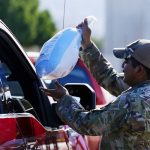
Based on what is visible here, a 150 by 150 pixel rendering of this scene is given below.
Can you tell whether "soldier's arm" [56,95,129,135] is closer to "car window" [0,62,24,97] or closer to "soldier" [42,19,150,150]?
"soldier" [42,19,150,150]

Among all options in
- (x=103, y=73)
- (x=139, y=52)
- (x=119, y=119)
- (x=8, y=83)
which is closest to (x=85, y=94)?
(x=103, y=73)

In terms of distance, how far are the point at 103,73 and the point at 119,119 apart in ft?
3.62

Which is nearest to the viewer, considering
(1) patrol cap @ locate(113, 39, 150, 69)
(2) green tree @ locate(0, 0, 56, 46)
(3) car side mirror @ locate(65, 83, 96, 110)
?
(1) patrol cap @ locate(113, 39, 150, 69)

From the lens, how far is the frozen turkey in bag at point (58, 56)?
461cm

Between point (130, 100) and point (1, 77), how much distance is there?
734mm

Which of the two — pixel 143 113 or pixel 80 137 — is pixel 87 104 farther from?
pixel 143 113

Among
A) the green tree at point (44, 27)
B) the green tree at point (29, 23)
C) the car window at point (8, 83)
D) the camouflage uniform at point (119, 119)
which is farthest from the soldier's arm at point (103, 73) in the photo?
the green tree at point (44, 27)

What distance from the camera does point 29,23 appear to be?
163 feet

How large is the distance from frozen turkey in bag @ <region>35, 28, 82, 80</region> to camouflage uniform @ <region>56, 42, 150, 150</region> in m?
0.19

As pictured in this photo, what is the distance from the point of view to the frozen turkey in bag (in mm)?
4613

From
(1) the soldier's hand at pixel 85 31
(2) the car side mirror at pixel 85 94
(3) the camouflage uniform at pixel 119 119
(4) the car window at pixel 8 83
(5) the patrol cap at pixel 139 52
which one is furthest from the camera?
(2) the car side mirror at pixel 85 94

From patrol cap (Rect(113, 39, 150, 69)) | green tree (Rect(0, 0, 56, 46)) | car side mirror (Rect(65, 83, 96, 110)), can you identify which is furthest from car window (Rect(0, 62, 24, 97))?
green tree (Rect(0, 0, 56, 46))

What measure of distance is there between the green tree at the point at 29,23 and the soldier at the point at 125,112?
33866mm

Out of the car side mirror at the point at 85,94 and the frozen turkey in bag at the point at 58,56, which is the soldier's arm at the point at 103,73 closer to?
the car side mirror at the point at 85,94
